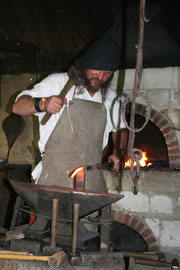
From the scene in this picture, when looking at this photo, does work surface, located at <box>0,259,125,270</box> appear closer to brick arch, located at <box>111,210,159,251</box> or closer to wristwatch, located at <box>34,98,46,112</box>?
wristwatch, located at <box>34,98,46,112</box>

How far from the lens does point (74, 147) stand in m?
2.75

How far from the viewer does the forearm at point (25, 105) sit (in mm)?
2602

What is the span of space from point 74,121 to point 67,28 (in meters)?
2.66

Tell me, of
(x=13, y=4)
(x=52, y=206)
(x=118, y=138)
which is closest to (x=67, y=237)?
(x=52, y=206)

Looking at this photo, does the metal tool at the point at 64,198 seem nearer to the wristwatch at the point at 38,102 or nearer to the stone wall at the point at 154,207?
the wristwatch at the point at 38,102

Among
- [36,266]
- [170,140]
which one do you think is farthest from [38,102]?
[170,140]

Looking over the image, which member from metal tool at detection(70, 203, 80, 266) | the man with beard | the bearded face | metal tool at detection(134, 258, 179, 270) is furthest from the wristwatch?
metal tool at detection(134, 258, 179, 270)

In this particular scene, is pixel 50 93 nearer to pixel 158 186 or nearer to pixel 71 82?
pixel 71 82

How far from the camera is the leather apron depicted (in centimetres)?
266

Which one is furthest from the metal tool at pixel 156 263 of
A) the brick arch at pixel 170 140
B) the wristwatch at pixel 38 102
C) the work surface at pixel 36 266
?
the wristwatch at pixel 38 102

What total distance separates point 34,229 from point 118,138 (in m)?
1.59

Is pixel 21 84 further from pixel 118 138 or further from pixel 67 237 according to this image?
pixel 67 237

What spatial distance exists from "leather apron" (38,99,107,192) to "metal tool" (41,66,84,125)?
135 mm

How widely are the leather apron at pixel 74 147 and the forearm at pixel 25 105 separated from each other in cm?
31
